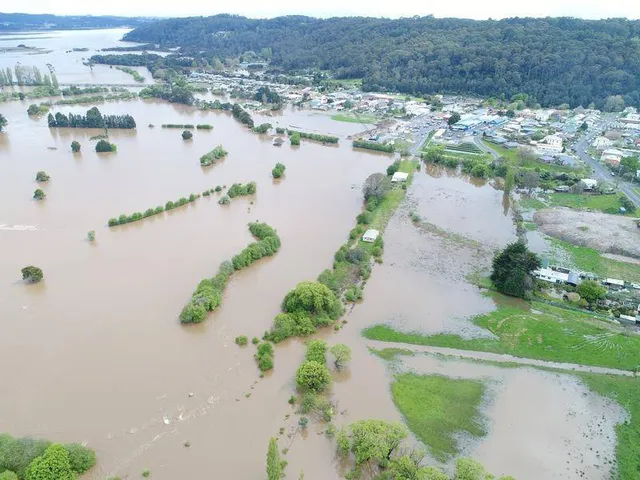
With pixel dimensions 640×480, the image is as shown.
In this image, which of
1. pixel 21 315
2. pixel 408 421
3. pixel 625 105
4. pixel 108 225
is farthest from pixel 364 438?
pixel 625 105

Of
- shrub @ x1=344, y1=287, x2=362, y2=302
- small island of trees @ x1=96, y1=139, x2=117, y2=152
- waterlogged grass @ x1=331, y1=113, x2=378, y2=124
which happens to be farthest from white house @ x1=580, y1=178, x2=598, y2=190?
small island of trees @ x1=96, y1=139, x2=117, y2=152

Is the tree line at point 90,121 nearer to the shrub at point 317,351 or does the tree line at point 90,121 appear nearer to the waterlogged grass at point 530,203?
the waterlogged grass at point 530,203

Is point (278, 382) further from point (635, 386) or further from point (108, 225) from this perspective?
point (108, 225)

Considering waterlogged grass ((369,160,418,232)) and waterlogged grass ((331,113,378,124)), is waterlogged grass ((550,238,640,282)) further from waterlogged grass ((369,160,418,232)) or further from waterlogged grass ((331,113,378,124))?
waterlogged grass ((331,113,378,124))

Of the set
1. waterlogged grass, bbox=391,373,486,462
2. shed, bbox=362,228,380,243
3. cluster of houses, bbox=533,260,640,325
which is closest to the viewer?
waterlogged grass, bbox=391,373,486,462

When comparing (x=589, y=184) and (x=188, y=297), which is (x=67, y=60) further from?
(x=589, y=184)

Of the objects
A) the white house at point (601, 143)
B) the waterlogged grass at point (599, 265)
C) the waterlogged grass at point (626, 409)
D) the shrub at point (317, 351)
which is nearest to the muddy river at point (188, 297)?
the shrub at point (317, 351)

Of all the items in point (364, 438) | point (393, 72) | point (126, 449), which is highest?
point (393, 72)
